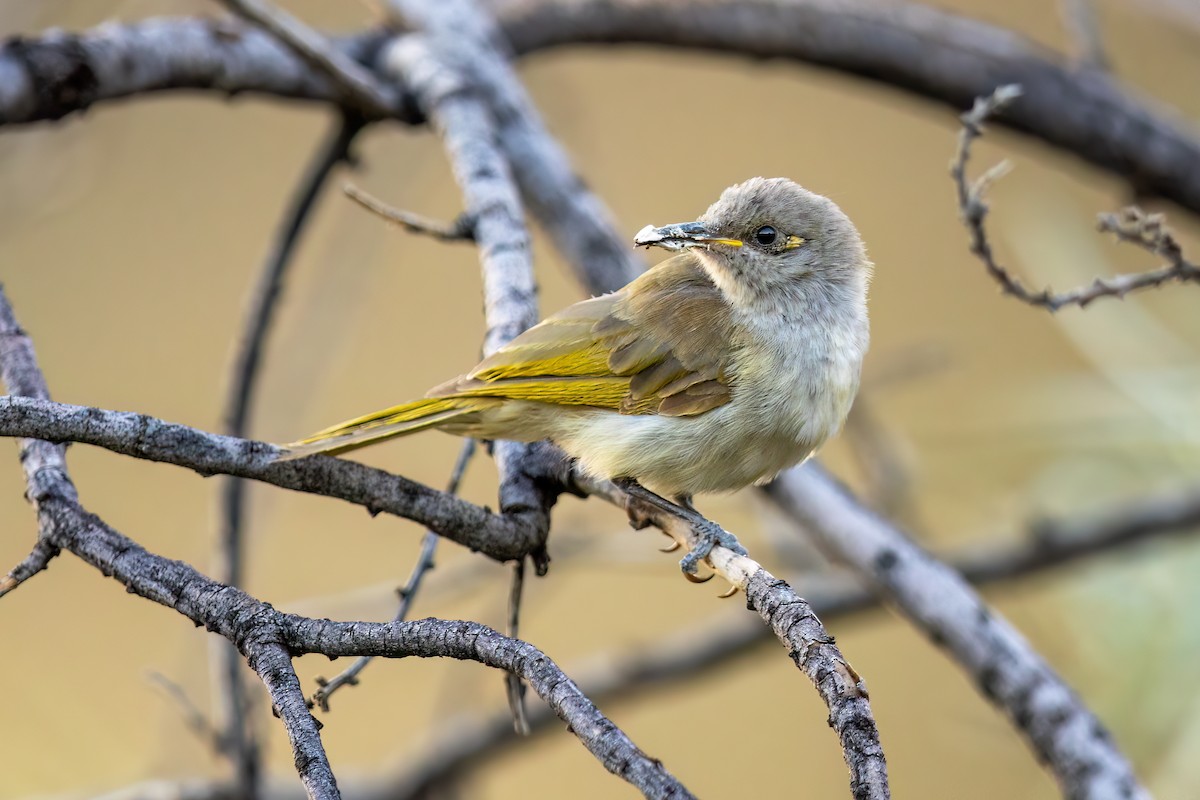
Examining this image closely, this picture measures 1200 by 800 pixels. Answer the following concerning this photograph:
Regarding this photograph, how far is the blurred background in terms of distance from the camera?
10.8 ft

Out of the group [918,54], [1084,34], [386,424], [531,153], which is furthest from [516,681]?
[1084,34]

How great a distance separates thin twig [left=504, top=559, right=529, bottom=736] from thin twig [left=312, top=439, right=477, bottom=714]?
12cm

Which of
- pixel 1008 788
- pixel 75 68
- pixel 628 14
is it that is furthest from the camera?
pixel 1008 788

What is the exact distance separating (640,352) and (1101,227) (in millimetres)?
775

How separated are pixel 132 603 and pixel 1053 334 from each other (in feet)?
14.2

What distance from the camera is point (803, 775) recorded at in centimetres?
Answer: 516

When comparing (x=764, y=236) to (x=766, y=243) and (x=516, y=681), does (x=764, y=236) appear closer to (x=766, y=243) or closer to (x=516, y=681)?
(x=766, y=243)

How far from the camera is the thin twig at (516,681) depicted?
1.57 metres

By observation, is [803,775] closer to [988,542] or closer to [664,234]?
[988,542]

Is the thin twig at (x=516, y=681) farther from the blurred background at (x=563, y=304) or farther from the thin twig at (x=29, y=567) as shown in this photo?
the blurred background at (x=563, y=304)

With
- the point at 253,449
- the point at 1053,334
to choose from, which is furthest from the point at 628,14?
the point at 1053,334

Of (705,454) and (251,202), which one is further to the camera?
(251,202)

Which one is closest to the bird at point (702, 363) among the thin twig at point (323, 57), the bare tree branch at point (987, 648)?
the bare tree branch at point (987, 648)

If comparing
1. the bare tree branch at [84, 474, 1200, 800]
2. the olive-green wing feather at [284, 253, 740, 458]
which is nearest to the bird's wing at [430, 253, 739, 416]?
the olive-green wing feather at [284, 253, 740, 458]
